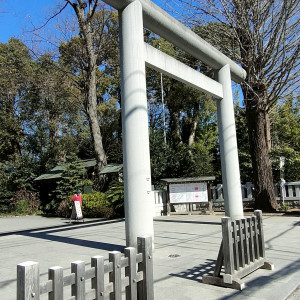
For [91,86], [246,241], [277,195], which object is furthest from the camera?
[91,86]

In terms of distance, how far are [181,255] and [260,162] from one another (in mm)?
8629

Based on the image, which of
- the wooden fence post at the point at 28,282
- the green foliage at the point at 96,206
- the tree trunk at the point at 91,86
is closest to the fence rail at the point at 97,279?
the wooden fence post at the point at 28,282

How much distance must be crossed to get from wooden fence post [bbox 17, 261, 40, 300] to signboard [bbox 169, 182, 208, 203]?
12234 mm

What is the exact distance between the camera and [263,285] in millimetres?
4273

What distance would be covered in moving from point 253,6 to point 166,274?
11.3 m

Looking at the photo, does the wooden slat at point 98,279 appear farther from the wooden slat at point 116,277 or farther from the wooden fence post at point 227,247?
the wooden fence post at point 227,247

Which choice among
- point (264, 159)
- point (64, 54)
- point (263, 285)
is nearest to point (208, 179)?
point (264, 159)

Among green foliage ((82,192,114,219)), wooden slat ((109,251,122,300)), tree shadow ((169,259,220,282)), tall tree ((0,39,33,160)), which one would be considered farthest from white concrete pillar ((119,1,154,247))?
tall tree ((0,39,33,160))

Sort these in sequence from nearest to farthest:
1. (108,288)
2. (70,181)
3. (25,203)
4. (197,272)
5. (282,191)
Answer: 1. (108,288)
2. (197,272)
3. (282,191)
4. (70,181)
5. (25,203)

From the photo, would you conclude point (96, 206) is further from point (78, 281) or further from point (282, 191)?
point (78, 281)

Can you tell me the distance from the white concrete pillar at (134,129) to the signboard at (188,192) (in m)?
8.03

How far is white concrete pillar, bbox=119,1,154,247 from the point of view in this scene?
5906mm

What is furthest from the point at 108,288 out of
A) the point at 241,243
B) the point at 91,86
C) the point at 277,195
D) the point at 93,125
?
the point at 91,86

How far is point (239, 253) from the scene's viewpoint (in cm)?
446
